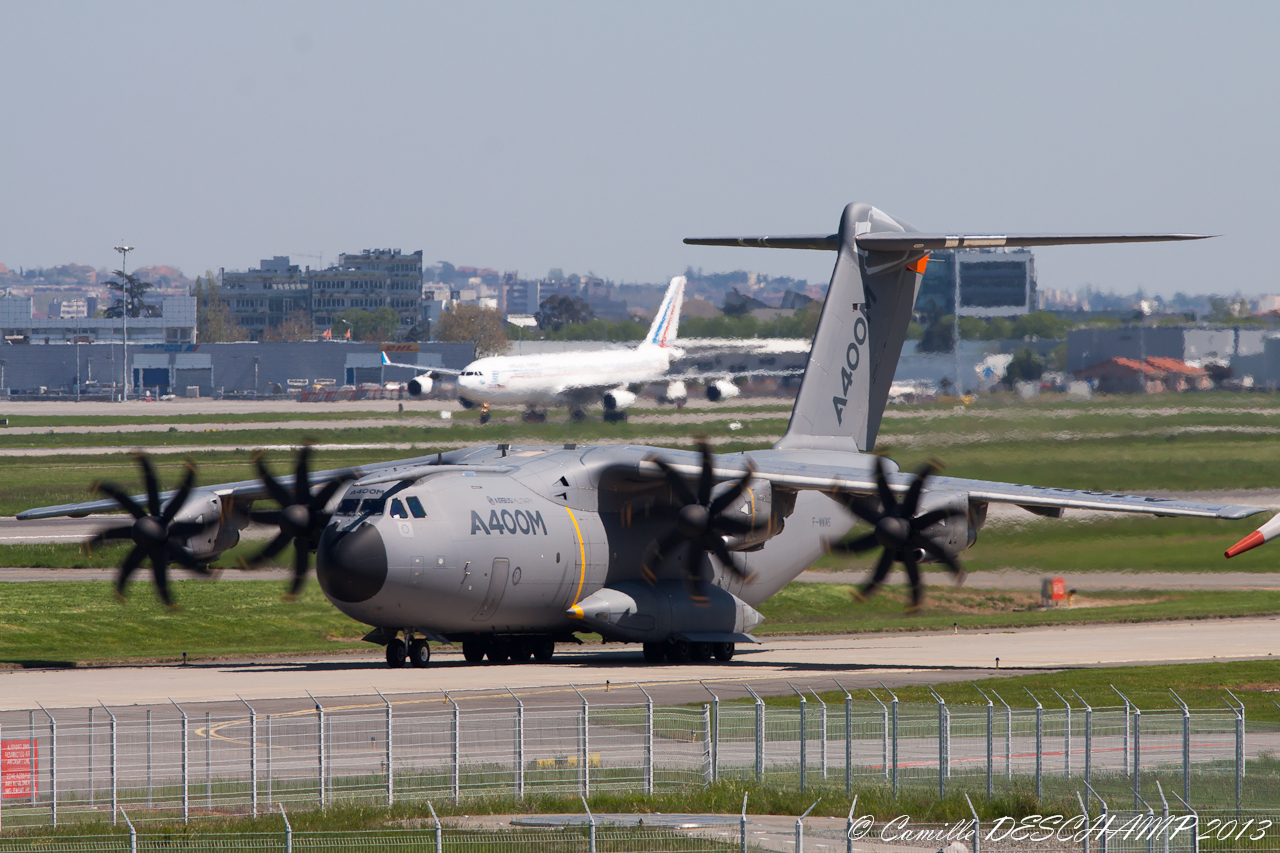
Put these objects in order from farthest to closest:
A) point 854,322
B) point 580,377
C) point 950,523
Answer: point 580,377, point 854,322, point 950,523

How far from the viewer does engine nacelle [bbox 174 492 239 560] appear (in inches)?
1345

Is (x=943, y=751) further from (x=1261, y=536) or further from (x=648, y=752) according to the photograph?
(x=1261, y=536)

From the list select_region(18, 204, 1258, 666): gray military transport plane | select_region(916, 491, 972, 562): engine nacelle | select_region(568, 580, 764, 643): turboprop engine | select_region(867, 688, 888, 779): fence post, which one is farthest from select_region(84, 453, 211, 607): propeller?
select_region(867, 688, 888, 779): fence post

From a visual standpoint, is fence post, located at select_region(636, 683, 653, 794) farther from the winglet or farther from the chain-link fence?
the winglet

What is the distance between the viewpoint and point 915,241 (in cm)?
3703

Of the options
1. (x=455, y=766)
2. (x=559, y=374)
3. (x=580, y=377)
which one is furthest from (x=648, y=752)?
(x=559, y=374)

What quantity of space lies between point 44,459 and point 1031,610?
55110 millimetres

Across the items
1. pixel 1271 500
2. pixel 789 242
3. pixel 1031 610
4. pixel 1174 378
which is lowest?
pixel 1031 610

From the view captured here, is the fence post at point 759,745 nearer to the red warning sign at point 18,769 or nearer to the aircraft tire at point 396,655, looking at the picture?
the red warning sign at point 18,769

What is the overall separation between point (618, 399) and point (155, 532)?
47.5 meters

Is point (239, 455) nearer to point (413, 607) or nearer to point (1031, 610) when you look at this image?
point (1031, 610)

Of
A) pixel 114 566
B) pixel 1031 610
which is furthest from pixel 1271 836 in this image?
pixel 114 566

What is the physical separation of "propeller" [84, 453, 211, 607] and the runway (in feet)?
6.76

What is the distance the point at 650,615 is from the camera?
34688 millimetres
